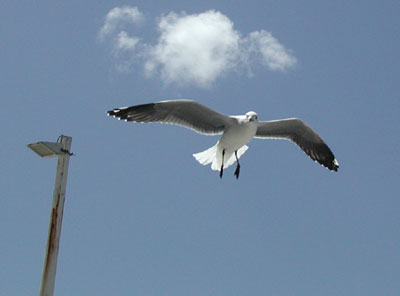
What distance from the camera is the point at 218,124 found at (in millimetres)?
8391

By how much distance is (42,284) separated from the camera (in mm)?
4410

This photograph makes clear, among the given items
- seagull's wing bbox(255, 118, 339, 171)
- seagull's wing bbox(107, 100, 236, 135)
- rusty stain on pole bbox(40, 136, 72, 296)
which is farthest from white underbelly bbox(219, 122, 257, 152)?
rusty stain on pole bbox(40, 136, 72, 296)

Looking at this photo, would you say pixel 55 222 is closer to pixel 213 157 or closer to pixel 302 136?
pixel 213 157

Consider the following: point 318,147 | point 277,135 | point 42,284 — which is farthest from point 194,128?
point 42,284

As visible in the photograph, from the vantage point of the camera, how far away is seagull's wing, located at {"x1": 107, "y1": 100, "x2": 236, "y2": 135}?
792 cm

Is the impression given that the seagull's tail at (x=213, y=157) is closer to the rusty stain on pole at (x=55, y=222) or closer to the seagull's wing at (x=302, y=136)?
the seagull's wing at (x=302, y=136)

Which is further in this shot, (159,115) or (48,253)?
(159,115)

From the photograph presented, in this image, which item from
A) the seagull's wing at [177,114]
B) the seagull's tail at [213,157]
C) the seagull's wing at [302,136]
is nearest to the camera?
the seagull's wing at [177,114]

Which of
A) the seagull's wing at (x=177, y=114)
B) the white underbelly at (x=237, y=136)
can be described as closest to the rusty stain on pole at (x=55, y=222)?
the seagull's wing at (x=177, y=114)

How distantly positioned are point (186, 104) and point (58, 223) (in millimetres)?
3615

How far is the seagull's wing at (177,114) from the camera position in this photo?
26.0ft

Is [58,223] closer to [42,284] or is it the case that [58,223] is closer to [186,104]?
[42,284]

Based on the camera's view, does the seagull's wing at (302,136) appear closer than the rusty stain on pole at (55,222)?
No

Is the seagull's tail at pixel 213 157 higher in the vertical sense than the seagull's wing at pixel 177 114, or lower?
lower
